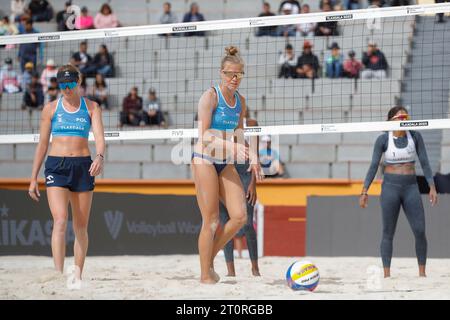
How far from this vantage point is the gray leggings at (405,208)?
8492 mm

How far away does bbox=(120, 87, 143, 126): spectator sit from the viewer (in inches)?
566

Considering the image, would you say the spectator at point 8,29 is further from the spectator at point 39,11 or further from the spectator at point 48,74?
the spectator at point 48,74

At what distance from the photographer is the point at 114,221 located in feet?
39.5

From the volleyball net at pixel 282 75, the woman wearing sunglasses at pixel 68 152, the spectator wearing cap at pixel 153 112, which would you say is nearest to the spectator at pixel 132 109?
the volleyball net at pixel 282 75

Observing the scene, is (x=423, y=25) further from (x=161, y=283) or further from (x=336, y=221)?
(x=161, y=283)

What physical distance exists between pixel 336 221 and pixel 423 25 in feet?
17.7

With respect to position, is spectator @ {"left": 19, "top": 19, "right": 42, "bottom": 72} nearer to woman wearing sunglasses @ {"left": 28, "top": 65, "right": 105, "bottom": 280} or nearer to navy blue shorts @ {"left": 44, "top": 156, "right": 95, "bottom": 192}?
woman wearing sunglasses @ {"left": 28, "top": 65, "right": 105, "bottom": 280}

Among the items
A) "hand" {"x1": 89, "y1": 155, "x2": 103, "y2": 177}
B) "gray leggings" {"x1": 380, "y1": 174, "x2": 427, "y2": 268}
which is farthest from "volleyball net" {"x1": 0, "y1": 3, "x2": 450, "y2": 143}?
"hand" {"x1": 89, "y1": 155, "x2": 103, "y2": 177}

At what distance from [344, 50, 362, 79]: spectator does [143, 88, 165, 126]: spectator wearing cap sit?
10.3 ft

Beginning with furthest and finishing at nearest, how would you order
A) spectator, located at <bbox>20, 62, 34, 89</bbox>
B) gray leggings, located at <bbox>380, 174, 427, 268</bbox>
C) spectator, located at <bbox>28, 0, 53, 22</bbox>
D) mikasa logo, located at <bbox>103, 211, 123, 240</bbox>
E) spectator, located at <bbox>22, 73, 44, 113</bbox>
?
spectator, located at <bbox>28, 0, 53, 22</bbox>
spectator, located at <bbox>20, 62, 34, 89</bbox>
spectator, located at <bbox>22, 73, 44, 113</bbox>
mikasa logo, located at <bbox>103, 211, 123, 240</bbox>
gray leggings, located at <bbox>380, 174, 427, 268</bbox>

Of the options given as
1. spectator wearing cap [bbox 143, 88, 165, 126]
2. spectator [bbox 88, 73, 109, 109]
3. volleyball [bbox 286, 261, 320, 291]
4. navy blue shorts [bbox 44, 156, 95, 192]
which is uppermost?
spectator [bbox 88, 73, 109, 109]

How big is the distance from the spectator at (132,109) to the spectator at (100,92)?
1.91 feet

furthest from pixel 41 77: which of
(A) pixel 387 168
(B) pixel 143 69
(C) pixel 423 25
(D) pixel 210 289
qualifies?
(D) pixel 210 289
